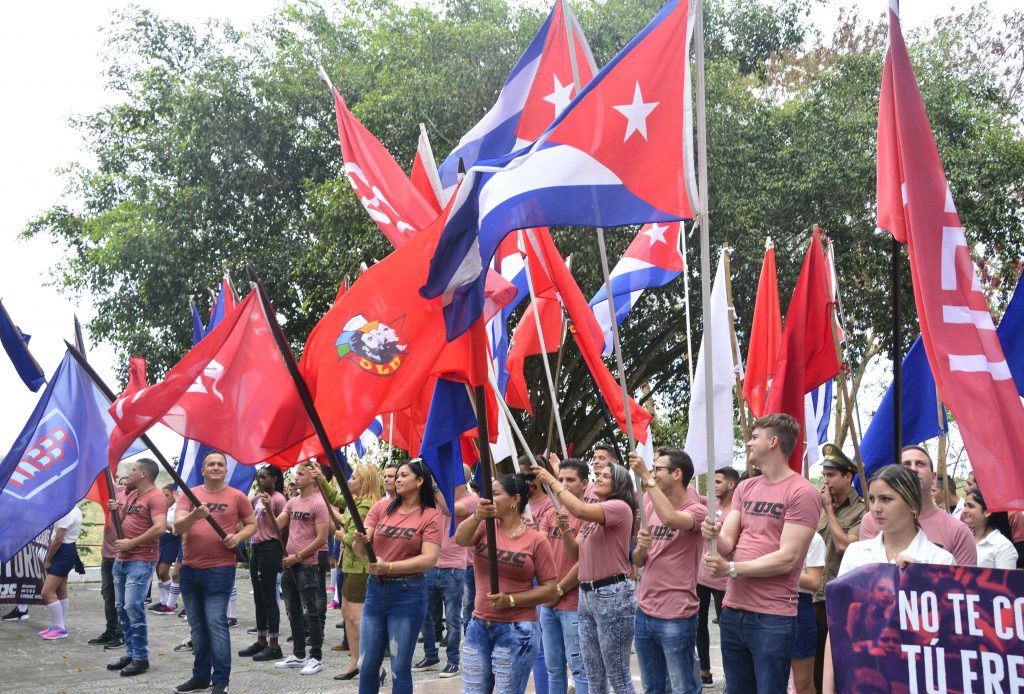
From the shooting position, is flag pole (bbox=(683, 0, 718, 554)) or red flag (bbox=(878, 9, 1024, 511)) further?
red flag (bbox=(878, 9, 1024, 511))

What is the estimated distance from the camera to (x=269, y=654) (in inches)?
460

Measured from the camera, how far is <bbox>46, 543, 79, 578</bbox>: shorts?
42.7ft

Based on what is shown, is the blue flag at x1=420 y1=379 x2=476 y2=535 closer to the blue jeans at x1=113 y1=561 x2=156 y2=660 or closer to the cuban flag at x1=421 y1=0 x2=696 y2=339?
the cuban flag at x1=421 y1=0 x2=696 y2=339

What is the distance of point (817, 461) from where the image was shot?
954 centimetres

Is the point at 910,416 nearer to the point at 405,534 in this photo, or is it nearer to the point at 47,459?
the point at 405,534

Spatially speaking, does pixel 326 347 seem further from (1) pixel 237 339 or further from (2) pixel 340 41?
(2) pixel 340 41

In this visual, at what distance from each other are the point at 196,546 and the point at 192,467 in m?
2.44

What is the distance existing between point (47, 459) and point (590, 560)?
16.7 feet

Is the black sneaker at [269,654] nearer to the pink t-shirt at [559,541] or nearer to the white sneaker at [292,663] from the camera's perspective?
the white sneaker at [292,663]

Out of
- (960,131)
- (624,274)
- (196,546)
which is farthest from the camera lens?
(960,131)

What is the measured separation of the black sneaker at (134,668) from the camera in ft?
34.7

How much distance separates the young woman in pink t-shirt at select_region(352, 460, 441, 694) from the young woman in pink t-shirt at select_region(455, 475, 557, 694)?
0.53 metres

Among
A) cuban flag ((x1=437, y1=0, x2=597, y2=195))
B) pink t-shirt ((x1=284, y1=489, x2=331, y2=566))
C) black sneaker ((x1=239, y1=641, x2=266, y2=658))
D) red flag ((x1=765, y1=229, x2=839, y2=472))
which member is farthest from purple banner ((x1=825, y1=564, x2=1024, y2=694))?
black sneaker ((x1=239, y1=641, x2=266, y2=658))

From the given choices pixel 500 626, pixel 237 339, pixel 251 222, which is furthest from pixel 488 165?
pixel 251 222
